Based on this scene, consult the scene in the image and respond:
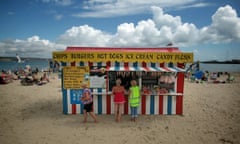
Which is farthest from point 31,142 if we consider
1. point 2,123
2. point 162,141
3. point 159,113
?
point 159,113

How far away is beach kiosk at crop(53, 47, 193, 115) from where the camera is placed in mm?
5863

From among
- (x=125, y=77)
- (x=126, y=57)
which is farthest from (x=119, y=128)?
(x=126, y=57)

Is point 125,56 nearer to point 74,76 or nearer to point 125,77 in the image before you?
point 125,77

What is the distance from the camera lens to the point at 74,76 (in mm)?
6121

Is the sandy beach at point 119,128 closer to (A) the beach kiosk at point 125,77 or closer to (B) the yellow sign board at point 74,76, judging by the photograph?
(A) the beach kiosk at point 125,77

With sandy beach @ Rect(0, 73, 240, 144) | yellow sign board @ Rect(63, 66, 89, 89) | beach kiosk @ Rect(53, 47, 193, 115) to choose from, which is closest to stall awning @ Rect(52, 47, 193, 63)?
beach kiosk @ Rect(53, 47, 193, 115)

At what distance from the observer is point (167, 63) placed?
6242mm

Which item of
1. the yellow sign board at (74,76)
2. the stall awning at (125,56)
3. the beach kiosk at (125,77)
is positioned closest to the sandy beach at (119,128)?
the beach kiosk at (125,77)

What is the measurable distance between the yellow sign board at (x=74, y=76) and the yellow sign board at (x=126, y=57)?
421 millimetres

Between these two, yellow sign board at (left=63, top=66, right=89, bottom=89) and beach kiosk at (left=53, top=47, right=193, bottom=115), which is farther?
yellow sign board at (left=63, top=66, right=89, bottom=89)

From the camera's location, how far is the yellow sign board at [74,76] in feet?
20.1

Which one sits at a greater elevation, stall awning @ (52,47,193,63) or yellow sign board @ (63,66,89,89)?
stall awning @ (52,47,193,63)

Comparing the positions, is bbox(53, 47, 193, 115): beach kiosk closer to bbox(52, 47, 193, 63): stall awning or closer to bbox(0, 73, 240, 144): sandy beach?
bbox(52, 47, 193, 63): stall awning

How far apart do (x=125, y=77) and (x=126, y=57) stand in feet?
2.71
